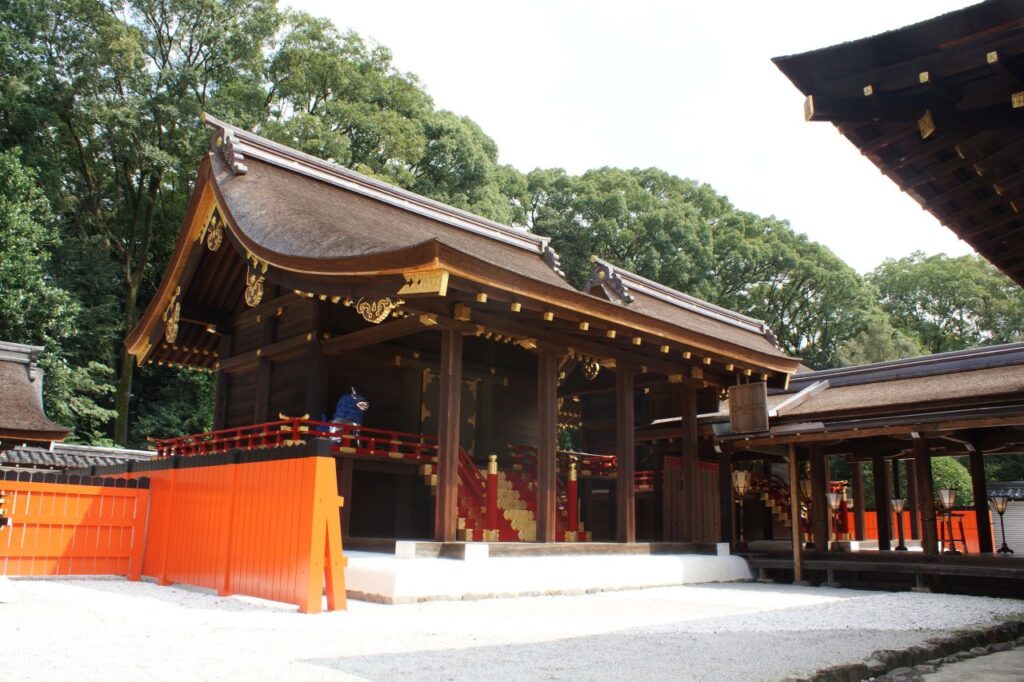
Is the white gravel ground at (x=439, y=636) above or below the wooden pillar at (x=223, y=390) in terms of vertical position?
below

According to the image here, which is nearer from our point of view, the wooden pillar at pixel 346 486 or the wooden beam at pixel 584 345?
the wooden beam at pixel 584 345

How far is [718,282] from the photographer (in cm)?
3512

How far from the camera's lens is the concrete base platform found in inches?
325

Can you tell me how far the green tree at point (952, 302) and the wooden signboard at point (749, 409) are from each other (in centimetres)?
3119

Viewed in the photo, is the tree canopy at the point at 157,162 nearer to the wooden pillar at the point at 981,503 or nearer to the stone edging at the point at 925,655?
the wooden pillar at the point at 981,503

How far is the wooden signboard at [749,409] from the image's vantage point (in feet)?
39.6

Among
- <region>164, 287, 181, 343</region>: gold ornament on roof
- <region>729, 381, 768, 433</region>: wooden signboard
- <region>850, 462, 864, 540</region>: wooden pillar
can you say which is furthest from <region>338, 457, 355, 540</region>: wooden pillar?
<region>850, 462, 864, 540</region>: wooden pillar

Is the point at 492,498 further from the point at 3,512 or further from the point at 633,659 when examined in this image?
the point at 633,659

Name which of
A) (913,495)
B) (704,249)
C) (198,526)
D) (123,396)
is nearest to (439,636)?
(198,526)

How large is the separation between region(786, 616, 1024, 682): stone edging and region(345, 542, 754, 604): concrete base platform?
15.0 ft

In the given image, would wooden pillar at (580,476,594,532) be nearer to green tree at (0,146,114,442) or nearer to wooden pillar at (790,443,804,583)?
wooden pillar at (790,443,804,583)

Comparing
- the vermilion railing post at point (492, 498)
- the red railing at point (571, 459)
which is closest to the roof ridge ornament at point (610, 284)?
the red railing at point (571, 459)

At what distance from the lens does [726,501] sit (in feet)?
44.4

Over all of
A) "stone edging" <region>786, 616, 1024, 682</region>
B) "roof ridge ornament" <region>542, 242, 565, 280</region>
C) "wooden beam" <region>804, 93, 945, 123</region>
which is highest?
"roof ridge ornament" <region>542, 242, 565, 280</region>
